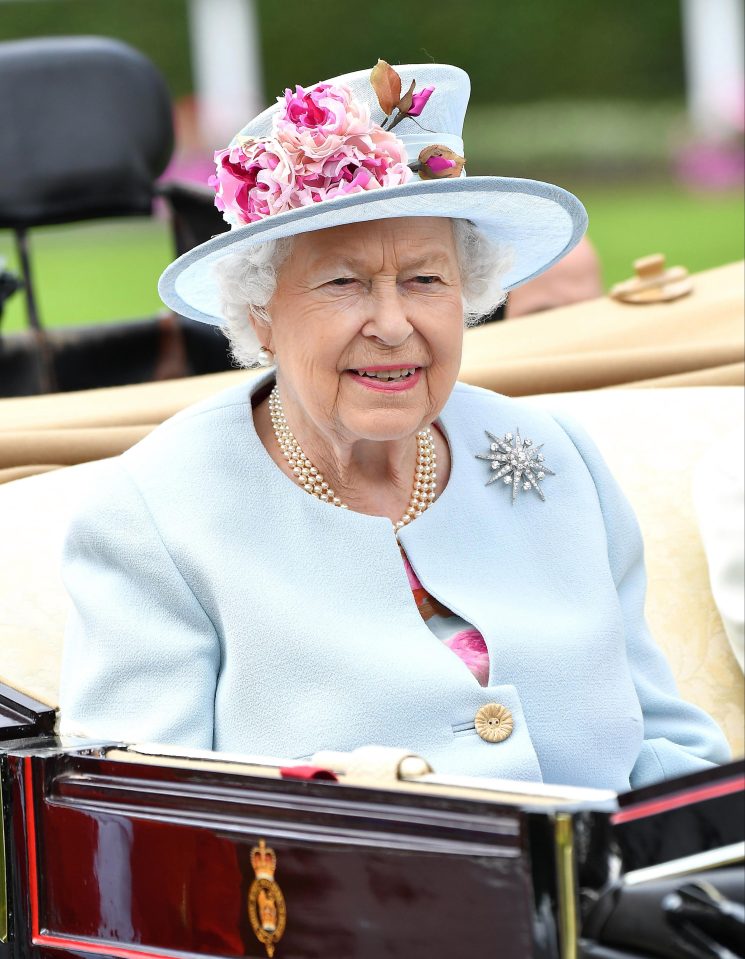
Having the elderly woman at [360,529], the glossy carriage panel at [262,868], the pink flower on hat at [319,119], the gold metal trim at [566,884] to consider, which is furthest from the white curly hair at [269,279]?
the gold metal trim at [566,884]

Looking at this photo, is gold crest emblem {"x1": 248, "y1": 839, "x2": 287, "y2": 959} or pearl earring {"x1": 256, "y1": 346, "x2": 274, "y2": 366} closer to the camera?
gold crest emblem {"x1": 248, "y1": 839, "x2": 287, "y2": 959}

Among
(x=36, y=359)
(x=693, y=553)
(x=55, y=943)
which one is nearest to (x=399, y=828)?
(x=55, y=943)

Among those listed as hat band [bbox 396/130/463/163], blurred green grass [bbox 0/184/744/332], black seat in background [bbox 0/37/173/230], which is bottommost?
hat band [bbox 396/130/463/163]

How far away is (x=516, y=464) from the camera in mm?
2186

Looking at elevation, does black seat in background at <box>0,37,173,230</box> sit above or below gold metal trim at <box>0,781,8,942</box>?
above

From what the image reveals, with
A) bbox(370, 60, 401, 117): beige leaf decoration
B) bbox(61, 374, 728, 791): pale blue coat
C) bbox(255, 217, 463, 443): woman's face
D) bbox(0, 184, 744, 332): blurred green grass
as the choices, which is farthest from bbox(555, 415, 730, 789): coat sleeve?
bbox(0, 184, 744, 332): blurred green grass

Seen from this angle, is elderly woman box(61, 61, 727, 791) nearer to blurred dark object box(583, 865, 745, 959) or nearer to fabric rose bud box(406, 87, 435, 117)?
fabric rose bud box(406, 87, 435, 117)

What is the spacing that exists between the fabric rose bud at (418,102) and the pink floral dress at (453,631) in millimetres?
545

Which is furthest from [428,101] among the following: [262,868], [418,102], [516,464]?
[262,868]

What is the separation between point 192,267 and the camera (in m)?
2.07

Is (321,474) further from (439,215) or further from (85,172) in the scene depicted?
(85,172)

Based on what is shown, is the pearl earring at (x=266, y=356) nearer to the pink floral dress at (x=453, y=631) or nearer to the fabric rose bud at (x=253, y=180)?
the fabric rose bud at (x=253, y=180)

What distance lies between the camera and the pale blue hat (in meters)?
1.88

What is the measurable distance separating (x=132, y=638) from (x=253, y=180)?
0.56m
